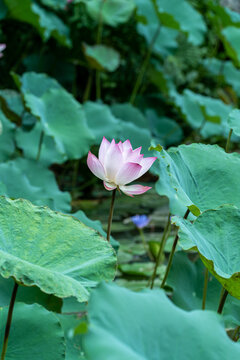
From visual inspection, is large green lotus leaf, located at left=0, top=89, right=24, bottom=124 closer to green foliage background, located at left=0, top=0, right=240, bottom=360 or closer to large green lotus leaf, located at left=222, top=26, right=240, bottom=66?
green foliage background, located at left=0, top=0, right=240, bottom=360

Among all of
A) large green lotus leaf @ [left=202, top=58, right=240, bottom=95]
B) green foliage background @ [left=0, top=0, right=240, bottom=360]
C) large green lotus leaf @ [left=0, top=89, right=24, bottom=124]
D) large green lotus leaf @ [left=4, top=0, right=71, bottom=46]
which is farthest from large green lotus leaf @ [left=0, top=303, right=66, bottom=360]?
large green lotus leaf @ [left=202, top=58, right=240, bottom=95]

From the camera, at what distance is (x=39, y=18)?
2418 millimetres

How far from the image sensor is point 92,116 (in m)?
2.19

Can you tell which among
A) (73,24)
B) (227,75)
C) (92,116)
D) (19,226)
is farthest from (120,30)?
(19,226)

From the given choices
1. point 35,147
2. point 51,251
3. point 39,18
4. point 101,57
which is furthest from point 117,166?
point 101,57

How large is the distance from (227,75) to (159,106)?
604 millimetres

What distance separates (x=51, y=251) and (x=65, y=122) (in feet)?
3.85

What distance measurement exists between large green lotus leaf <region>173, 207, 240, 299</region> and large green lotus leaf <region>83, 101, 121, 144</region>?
1.40m

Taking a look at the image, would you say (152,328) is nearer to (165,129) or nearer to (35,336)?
(35,336)

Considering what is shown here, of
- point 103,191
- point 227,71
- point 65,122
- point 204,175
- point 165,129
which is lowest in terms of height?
point 103,191

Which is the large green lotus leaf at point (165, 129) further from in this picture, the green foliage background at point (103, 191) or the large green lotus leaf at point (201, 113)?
the large green lotus leaf at point (201, 113)

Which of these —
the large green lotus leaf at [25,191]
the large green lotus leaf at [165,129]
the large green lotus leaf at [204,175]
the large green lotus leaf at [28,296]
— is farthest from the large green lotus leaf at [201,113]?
the large green lotus leaf at [28,296]

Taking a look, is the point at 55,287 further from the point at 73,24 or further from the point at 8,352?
the point at 73,24

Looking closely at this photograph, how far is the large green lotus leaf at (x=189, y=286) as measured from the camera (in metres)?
1.07
